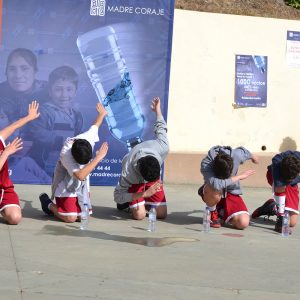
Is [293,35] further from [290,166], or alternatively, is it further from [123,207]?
[123,207]

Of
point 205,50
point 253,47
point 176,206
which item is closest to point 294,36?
point 253,47

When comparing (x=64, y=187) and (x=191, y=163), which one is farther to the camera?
(x=191, y=163)

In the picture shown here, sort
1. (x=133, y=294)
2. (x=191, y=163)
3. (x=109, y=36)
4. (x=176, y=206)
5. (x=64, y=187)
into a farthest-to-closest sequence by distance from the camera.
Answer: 1. (x=191, y=163)
2. (x=109, y=36)
3. (x=176, y=206)
4. (x=64, y=187)
5. (x=133, y=294)

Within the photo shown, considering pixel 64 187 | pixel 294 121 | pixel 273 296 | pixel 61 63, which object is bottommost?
pixel 273 296

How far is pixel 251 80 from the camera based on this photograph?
11.8 m

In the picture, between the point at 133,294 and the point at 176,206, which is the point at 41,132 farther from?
the point at 133,294

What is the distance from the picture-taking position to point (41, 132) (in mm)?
10523

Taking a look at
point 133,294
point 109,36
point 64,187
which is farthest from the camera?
point 109,36

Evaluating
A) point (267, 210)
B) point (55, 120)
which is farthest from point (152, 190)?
point (55, 120)

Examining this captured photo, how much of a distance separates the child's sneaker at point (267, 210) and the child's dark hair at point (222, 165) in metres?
1.10

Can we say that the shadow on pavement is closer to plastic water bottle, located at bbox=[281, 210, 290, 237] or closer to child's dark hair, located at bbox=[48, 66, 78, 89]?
plastic water bottle, located at bbox=[281, 210, 290, 237]

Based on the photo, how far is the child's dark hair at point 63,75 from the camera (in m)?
10.5

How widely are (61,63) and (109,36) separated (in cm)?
81

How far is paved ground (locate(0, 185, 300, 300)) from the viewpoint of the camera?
5.77m
